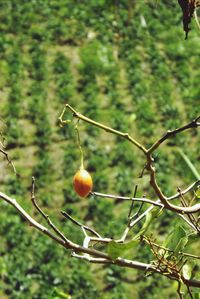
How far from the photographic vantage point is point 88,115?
21.3 ft

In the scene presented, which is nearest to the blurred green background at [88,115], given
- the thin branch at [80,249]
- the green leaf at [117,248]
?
the thin branch at [80,249]

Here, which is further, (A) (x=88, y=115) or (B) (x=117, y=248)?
(A) (x=88, y=115)

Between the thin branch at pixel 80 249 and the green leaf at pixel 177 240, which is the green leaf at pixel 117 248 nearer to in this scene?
the thin branch at pixel 80 249

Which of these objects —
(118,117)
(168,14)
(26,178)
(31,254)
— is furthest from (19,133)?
(168,14)

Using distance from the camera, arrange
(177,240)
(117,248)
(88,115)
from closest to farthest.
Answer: (117,248), (177,240), (88,115)

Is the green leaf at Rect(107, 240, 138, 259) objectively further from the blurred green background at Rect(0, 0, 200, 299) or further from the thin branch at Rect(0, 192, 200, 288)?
the blurred green background at Rect(0, 0, 200, 299)

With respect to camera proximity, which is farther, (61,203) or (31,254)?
(61,203)

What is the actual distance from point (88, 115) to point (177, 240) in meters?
4.98

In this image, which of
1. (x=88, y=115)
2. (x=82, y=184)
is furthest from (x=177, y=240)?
(x=88, y=115)

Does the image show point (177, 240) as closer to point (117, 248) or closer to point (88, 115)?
point (117, 248)

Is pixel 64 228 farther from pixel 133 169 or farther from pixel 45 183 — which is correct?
pixel 133 169

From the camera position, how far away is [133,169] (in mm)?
6059

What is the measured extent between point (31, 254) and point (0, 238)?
0.28 meters

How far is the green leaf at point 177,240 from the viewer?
4.93 feet
